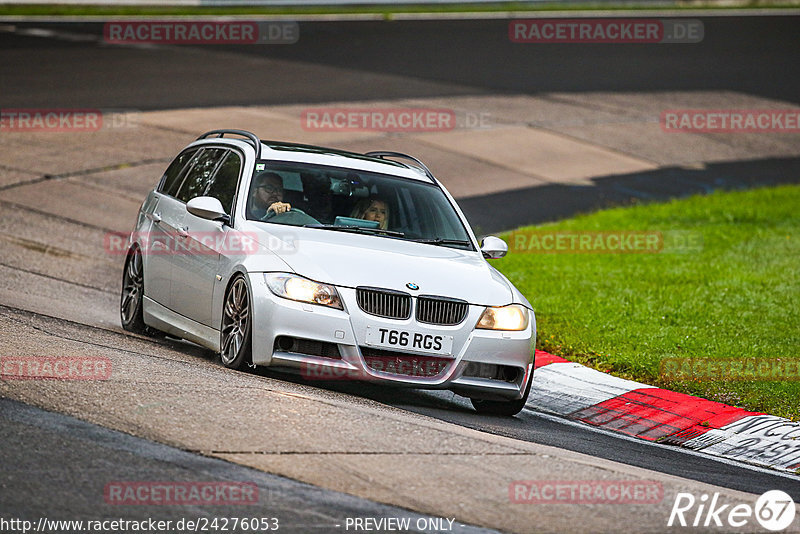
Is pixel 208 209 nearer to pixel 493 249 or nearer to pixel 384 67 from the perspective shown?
pixel 493 249

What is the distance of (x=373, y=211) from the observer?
973 cm

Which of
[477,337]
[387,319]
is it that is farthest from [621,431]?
[387,319]

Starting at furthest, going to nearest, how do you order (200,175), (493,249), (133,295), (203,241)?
1. (133,295)
2. (200,175)
3. (493,249)
4. (203,241)

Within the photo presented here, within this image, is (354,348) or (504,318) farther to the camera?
(504,318)

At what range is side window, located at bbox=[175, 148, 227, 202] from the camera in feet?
33.9

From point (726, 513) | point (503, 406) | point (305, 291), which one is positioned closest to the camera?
point (726, 513)

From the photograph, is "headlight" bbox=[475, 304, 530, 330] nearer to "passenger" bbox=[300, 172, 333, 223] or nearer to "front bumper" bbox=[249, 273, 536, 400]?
"front bumper" bbox=[249, 273, 536, 400]

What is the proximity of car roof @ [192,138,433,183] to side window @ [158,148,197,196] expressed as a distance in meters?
0.43

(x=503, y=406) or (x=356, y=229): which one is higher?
(x=356, y=229)

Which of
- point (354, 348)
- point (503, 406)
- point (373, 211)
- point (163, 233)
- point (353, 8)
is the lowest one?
point (503, 406)

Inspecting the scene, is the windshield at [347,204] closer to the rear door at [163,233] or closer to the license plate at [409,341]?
the rear door at [163,233]

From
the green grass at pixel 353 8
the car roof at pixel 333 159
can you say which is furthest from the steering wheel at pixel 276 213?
the green grass at pixel 353 8

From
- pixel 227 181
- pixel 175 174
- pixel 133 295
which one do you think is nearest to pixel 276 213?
pixel 227 181

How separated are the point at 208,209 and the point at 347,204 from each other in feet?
3.61
